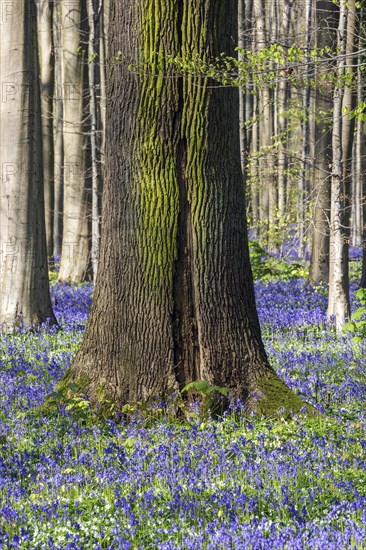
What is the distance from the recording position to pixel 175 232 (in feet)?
19.9

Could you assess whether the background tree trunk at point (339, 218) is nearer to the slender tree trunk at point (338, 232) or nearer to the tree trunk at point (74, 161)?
the slender tree trunk at point (338, 232)

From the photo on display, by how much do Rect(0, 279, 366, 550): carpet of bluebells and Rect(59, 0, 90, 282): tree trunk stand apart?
10525 mm

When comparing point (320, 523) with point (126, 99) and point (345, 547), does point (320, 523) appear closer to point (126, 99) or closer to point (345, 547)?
point (345, 547)

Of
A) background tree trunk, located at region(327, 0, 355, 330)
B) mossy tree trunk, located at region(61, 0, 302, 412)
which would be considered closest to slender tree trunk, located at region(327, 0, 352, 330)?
background tree trunk, located at region(327, 0, 355, 330)

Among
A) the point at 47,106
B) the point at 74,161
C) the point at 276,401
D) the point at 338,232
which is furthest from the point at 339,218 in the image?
the point at 47,106

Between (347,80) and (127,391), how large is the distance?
11.7ft

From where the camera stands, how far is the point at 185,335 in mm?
6082

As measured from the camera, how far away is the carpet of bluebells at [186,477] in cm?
386

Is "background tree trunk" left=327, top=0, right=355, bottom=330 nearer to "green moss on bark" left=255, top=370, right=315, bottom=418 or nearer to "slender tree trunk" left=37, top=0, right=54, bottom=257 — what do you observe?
"green moss on bark" left=255, top=370, right=315, bottom=418

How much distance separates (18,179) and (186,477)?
6.91 m

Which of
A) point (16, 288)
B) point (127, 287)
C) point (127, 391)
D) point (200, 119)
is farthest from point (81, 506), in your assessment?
point (16, 288)

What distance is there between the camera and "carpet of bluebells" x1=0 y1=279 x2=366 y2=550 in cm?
386

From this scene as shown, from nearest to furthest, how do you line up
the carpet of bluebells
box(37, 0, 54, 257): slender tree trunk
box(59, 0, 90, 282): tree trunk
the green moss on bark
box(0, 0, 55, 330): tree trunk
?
the carpet of bluebells
the green moss on bark
box(0, 0, 55, 330): tree trunk
box(59, 0, 90, 282): tree trunk
box(37, 0, 54, 257): slender tree trunk

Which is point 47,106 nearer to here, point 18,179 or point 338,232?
point 18,179
